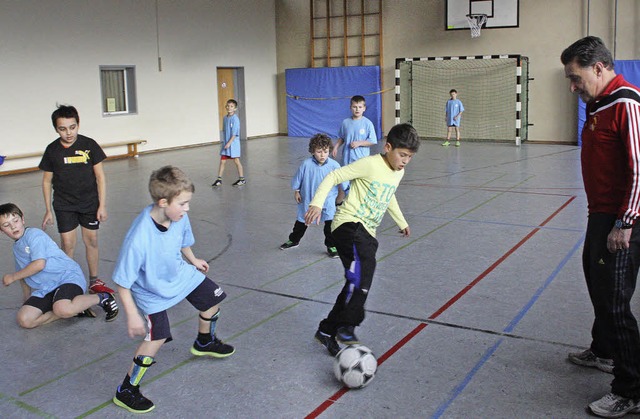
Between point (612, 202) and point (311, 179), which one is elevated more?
point (612, 202)

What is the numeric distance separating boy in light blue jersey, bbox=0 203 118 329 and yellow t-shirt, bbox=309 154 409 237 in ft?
6.99

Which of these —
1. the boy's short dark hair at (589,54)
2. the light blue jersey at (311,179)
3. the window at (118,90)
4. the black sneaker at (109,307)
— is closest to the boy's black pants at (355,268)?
the boy's short dark hair at (589,54)

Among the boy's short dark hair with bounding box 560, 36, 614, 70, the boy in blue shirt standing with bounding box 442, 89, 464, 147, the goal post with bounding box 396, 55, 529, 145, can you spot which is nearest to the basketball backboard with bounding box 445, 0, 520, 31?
the goal post with bounding box 396, 55, 529, 145

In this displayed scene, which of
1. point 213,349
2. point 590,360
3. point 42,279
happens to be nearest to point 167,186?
point 213,349

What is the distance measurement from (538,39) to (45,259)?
16262 mm

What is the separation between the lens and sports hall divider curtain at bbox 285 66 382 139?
20594 mm

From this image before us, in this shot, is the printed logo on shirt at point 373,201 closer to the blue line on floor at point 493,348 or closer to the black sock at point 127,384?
the blue line on floor at point 493,348

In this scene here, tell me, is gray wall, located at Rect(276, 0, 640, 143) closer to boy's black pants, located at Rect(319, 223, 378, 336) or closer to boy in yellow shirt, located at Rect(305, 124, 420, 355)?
boy in yellow shirt, located at Rect(305, 124, 420, 355)

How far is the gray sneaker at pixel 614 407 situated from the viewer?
11.0 ft

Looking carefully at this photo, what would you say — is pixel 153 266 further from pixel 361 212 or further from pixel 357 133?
pixel 357 133

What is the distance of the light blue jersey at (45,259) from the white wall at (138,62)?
10.3m

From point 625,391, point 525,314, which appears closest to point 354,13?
point 525,314

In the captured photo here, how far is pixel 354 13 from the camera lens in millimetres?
20859

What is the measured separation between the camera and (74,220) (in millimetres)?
5523
